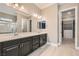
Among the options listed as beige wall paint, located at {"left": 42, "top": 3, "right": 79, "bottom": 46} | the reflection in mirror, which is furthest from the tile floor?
the reflection in mirror

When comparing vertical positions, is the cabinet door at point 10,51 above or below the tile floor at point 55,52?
above

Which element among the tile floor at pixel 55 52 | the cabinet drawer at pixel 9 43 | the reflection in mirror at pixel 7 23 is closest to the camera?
the cabinet drawer at pixel 9 43

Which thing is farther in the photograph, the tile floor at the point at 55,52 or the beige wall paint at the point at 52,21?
the beige wall paint at the point at 52,21

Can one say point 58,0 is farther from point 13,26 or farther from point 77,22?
point 77,22

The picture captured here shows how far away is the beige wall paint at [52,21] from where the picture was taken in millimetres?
5551

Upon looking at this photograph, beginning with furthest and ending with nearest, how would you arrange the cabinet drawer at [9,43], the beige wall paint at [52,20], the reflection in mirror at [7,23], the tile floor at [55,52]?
the beige wall paint at [52,20] < the tile floor at [55,52] < the reflection in mirror at [7,23] < the cabinet drawer at [9,43]

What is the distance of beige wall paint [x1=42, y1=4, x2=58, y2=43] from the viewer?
5551mm

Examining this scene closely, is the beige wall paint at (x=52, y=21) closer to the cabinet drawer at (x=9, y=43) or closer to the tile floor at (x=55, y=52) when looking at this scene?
the tile floor at (x=55, y=52)

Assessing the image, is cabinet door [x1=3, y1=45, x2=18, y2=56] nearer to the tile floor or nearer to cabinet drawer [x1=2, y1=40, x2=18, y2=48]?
cabinet drawer [x1=2, y1=40, x2=18, y2=48]

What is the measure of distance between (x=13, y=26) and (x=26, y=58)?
8.06 ft

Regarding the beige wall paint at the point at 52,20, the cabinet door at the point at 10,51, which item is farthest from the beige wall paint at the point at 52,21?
the cabinet door at the point at 10,51

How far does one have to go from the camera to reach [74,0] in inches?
35.5

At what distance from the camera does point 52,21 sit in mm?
5738

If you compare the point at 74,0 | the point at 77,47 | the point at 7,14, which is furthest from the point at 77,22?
the point at 74,0
